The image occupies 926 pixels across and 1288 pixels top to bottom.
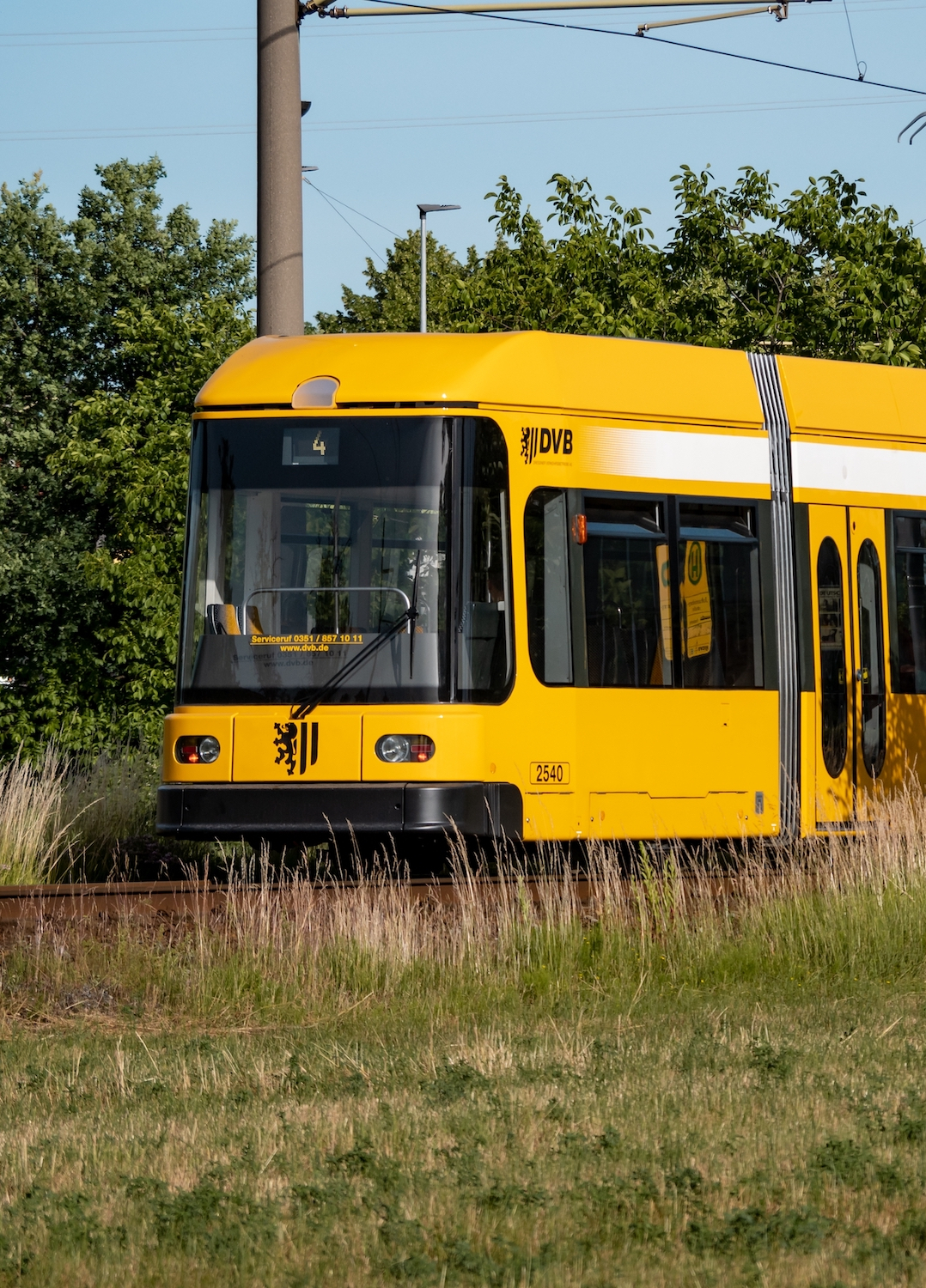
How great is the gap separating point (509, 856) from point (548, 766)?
569 mm

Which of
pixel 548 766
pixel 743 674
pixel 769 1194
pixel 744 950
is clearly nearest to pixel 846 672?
pixel 743 674

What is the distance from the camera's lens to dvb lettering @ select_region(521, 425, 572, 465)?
10.9 meters

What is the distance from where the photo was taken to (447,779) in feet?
33.7

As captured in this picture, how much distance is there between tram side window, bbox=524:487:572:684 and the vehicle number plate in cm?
47

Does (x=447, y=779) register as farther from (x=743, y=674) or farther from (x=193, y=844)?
(x=193, y=844)

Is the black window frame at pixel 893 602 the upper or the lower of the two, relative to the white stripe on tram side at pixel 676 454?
lower

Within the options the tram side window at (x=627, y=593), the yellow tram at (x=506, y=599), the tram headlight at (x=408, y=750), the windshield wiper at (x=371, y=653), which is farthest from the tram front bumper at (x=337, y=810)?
the tram side window at (x=627, y=593)

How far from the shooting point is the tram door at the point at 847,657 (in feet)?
40.4

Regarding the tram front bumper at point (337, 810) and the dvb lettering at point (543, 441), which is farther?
the dvb lettering at point (543, 441)

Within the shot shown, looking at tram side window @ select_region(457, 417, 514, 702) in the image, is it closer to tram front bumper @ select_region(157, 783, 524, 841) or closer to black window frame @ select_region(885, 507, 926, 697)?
tram front bumper @ select_region(157, 783, 524, 841)

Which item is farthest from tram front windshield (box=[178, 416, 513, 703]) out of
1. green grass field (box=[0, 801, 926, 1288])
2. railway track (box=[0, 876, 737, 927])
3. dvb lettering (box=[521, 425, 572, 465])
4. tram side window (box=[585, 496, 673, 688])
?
green grass field (box=[0, 801, 926, 1288])

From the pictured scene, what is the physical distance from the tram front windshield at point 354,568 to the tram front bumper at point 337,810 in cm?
52

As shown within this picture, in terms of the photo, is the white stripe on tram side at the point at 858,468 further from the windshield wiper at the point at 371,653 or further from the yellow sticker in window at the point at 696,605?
the windshield wiper at the point at 371,653

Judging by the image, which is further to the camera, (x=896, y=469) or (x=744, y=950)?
(x=896, y=469)
